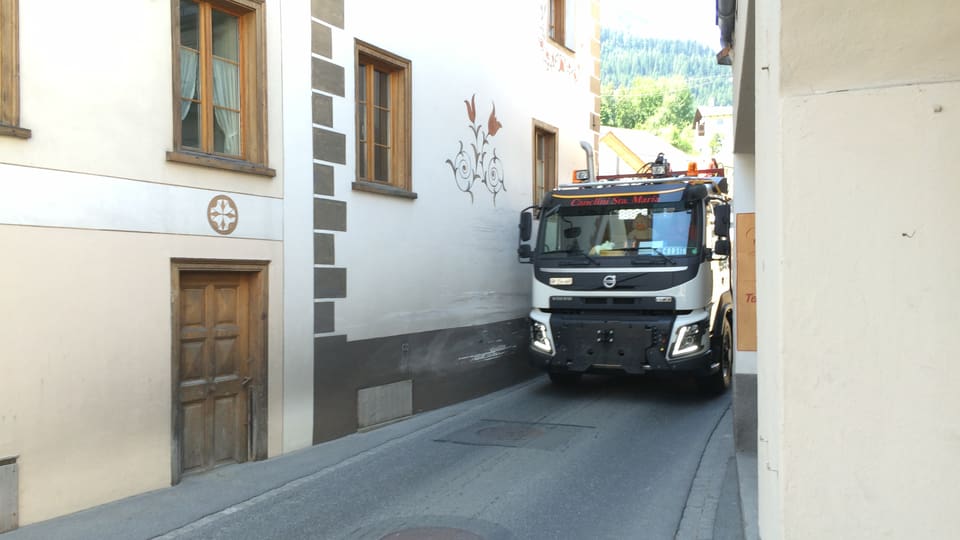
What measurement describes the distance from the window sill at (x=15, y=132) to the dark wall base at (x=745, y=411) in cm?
582

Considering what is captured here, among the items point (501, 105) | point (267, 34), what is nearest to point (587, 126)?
point (501, 105)

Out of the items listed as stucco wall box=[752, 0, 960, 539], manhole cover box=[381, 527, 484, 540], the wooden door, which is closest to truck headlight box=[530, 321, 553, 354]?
the wooden door

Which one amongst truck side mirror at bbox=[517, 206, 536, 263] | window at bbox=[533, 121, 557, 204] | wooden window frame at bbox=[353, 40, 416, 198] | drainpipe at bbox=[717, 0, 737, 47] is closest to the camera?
drainpipe at bbox=[717, 0, 737, 47]

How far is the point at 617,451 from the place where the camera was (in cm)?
758

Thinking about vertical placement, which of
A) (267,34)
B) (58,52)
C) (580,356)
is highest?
(267,34)

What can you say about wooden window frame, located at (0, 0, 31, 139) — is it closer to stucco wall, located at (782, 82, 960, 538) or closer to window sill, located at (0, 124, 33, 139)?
window sill, located at (0, 124, 33, 139)

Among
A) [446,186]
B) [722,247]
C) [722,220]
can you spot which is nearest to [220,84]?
[446,186]

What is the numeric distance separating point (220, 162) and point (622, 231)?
514cm

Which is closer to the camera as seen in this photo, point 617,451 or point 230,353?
point 230,353

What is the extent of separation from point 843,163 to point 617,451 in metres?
5.49

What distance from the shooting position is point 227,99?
7203 mm

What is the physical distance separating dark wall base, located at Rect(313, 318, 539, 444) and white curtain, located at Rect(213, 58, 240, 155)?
2.14 meters

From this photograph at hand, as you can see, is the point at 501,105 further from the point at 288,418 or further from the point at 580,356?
the point at 288,418

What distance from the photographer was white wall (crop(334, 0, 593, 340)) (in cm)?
860
